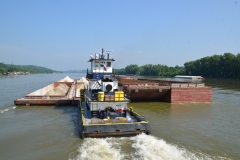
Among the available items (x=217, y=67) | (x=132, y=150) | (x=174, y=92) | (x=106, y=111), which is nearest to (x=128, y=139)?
(x=132, y=150)

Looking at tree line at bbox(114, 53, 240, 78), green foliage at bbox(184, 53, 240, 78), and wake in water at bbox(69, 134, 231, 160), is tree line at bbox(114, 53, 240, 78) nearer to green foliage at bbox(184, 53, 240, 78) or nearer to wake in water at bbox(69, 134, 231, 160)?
green foliage at bbox(184, 53, 240, 78)

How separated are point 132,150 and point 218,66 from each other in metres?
88.1

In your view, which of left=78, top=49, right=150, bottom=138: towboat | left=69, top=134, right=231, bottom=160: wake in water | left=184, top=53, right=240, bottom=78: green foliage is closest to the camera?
left=69, top=134, right=231, bottom=160: wake in water

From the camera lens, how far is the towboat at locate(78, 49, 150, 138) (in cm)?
1088

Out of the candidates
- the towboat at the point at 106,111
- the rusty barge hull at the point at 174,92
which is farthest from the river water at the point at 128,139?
the rusty barge hull at the point at 174,92

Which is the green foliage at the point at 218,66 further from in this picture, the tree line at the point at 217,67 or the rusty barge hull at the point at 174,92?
the rusty barge hull at the point at 174,92

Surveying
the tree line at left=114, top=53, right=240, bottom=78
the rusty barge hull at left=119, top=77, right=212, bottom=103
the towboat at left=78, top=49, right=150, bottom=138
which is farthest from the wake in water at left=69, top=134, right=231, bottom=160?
the tree line at left=114, top=53, right=240, bottom=78

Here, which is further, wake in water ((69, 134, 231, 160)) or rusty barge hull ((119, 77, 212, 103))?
rusty barge hull ((119, 77, 212, 103))

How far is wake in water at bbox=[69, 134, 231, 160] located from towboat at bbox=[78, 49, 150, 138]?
0.46m

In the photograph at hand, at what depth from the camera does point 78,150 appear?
9812 millimetres

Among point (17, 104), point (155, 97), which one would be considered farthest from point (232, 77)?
point (17, 104)

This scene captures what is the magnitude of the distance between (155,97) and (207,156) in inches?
625

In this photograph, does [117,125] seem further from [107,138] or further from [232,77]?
[232,77]

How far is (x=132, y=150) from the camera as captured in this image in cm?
948
